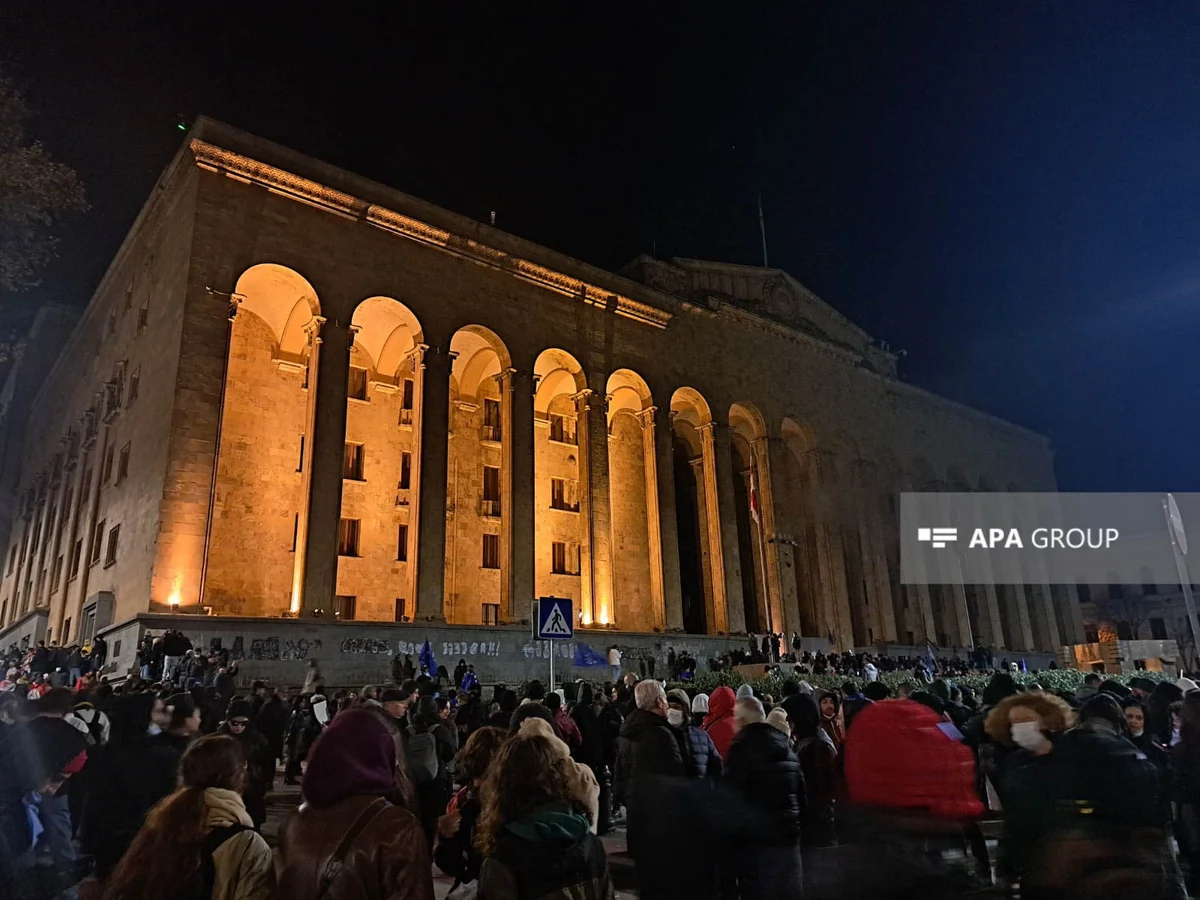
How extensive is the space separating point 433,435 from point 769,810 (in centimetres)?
1923

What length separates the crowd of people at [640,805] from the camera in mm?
2547

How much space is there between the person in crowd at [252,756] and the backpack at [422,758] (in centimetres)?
105

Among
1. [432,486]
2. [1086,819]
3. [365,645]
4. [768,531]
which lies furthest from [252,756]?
[768,531]

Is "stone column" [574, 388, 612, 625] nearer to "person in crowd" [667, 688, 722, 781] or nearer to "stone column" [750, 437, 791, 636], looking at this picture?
"stone column" [750, 437, 791, 636]

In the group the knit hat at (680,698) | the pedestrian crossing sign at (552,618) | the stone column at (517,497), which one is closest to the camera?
the knit hat at (680,698)

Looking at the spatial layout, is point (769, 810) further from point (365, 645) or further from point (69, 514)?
point (69, 514)

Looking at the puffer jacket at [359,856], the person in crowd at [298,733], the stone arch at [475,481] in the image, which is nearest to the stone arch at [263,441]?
the stone arch at [475,481]

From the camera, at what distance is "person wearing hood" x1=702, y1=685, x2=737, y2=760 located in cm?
604

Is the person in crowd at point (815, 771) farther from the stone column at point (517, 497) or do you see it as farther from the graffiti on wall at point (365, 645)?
the stone column at point (517, 497)

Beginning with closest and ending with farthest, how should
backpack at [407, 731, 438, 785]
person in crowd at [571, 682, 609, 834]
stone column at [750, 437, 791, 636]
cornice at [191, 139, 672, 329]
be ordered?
backpack at [407, 731, 438, 785]
person in crowd at [571, 682, 609, 834]
cornice at [191, 139, 672, 329]
stone column at [750, 437, 791, 636]

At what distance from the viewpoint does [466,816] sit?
4227mm

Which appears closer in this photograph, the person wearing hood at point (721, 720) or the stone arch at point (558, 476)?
the person wearing hood at point (721, 720)

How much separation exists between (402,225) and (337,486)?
8.34 meters

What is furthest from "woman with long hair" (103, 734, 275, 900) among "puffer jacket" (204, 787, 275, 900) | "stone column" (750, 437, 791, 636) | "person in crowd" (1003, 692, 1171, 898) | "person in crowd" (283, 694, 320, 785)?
"stone column" (750, 437, 791, 636)
